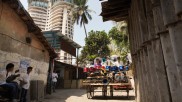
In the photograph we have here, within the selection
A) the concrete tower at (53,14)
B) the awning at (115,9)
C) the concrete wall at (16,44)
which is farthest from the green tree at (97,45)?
the concrete tower at (53,14)

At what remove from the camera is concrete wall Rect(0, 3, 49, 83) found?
8038 mm

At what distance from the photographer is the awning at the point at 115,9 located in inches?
240

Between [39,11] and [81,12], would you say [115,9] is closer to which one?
[81,12]

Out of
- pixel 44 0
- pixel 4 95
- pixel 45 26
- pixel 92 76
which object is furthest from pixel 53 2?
pixel 4 95

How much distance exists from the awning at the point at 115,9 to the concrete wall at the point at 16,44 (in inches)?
176

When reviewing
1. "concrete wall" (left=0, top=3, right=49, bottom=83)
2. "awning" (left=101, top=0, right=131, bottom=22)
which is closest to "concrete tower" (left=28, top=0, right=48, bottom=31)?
"concrete wall" (left=0, top=3, right=49, bottom=83)

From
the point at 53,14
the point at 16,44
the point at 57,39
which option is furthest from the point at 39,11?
the point at 16,44

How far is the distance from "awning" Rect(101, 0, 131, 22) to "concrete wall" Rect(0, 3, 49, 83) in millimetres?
4458

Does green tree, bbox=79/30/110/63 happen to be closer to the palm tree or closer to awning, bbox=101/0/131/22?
the palm tree

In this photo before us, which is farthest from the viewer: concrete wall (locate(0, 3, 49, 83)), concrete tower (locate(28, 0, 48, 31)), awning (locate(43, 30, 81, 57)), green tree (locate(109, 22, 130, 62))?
concrete tower (locate(28, 0, 48, 31))

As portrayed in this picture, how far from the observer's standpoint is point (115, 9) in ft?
22.6

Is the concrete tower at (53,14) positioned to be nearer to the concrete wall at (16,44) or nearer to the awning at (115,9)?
the concrete wall at (16,44)

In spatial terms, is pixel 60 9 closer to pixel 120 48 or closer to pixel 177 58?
pixel 120 48

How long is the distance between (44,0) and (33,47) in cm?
9889
